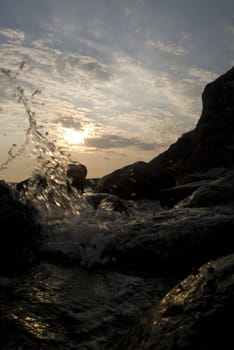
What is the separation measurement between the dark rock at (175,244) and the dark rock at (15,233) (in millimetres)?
1275

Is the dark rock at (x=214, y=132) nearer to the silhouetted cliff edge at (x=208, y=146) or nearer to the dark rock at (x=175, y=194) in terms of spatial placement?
the silhouetted cliff edge at (x=208, y=146)

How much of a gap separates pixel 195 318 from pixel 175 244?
2.62m

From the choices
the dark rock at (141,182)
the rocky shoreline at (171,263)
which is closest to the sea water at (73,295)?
the rocky shoreline at (171,263)

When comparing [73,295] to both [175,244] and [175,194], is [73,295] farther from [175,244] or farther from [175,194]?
[175,194]

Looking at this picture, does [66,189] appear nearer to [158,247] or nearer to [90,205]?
[90,205]

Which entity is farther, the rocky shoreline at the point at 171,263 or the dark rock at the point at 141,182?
the dark rock at the point at 141,182

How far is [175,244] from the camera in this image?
487 centimetres

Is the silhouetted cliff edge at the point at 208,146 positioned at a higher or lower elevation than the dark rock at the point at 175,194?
higher

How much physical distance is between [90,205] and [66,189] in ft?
2.79

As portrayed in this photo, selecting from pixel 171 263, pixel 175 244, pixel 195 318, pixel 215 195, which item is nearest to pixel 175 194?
pixel 215 195

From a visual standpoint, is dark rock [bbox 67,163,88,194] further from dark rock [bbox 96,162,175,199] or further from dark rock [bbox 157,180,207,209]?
dark rock [bbox 157,180,207,209]

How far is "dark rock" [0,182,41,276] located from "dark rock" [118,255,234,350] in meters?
2.80

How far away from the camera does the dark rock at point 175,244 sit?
4.72 meters

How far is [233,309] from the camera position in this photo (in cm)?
225
